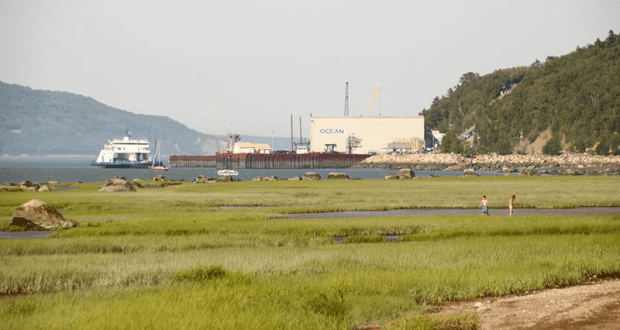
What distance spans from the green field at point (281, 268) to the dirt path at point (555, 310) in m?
0.78

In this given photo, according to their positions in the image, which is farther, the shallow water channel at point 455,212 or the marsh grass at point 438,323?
the shallow water channel at point 455,212

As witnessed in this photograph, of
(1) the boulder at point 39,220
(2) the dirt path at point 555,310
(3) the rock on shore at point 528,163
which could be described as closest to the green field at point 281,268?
(2) the dirt path at point 555,310

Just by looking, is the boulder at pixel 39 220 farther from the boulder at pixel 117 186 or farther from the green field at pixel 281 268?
the boulder at pixel 117 186

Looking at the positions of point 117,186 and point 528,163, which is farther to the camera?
point 528,163

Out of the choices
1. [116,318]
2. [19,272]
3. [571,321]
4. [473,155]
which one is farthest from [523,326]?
[473,155]

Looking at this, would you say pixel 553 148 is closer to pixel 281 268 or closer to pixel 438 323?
pixel 281 268

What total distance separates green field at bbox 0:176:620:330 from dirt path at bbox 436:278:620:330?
0.78m

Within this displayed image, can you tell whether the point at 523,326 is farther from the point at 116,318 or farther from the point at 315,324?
the point at 116,318

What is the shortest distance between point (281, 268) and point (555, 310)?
31.6ft

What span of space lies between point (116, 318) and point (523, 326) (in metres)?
8.58

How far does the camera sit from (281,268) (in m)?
21.8

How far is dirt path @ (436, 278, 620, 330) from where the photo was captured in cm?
1355

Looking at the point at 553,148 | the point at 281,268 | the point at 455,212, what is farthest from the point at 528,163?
the point at 281,268

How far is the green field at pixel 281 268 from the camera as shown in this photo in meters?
15.1
